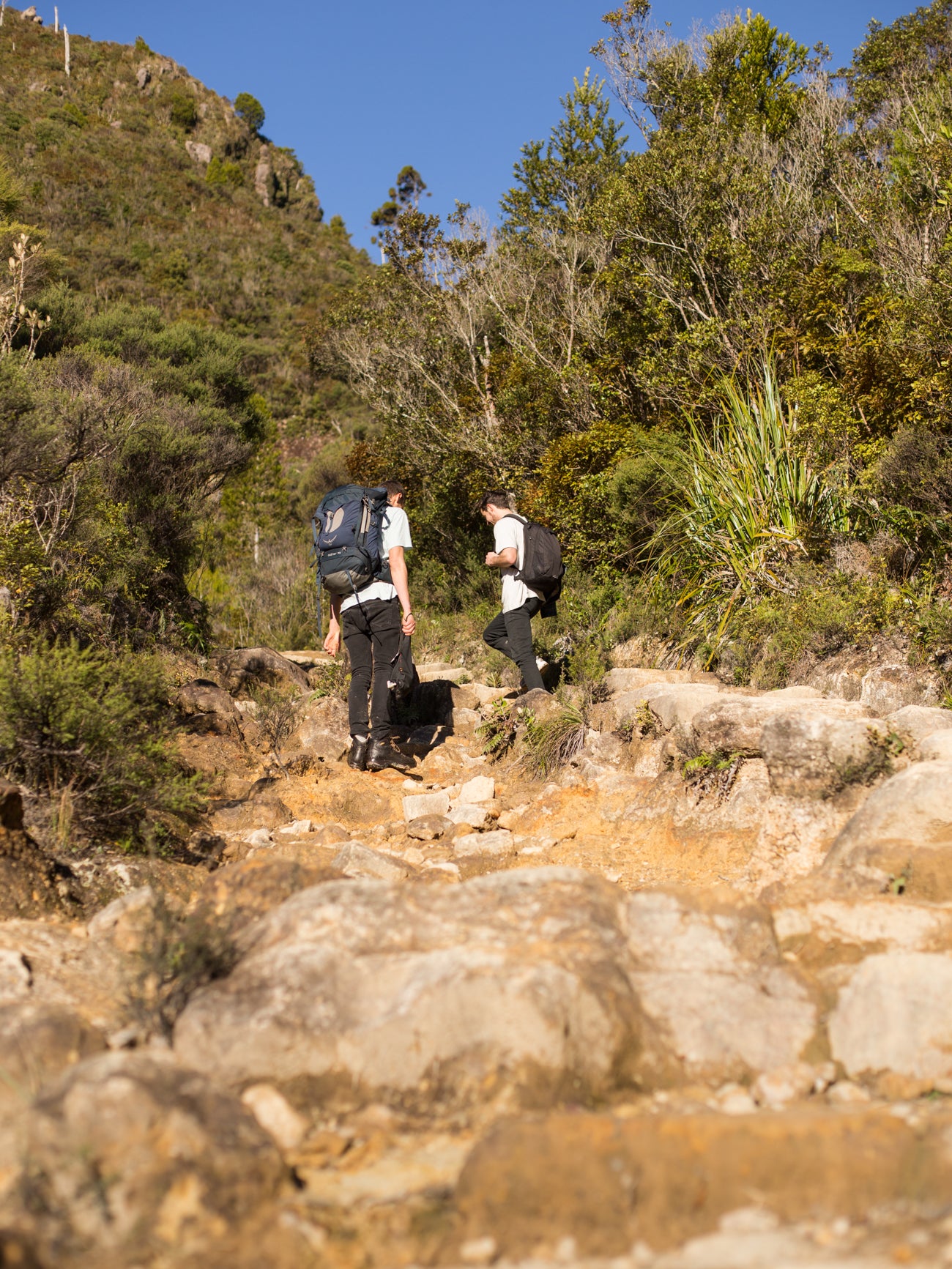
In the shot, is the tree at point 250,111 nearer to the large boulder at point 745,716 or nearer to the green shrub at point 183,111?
the green shrub at point 183,111

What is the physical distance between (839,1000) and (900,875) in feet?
2.38

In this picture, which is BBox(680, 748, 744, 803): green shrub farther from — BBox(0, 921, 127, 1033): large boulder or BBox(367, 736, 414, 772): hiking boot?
BBox(0, 921, 127, 1033): large boulder

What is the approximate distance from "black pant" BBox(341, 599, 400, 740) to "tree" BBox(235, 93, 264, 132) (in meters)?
53.0

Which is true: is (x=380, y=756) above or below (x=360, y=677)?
below

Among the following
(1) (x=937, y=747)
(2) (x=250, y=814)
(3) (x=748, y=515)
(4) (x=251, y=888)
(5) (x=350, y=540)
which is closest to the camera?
(4) (x=251, y=888)

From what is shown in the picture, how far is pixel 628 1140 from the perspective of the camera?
192 cm

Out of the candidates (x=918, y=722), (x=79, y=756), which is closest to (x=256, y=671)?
(x=79, y=756)

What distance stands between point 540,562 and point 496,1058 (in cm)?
427

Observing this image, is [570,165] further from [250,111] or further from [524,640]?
[250,111]

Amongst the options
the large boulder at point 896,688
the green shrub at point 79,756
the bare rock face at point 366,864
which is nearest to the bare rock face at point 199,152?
the green shrub at point 79,756

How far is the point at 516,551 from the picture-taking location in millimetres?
6309

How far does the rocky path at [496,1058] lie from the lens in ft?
5.85

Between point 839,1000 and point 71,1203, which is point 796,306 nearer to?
point 839,1000

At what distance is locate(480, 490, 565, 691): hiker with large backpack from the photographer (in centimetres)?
625
